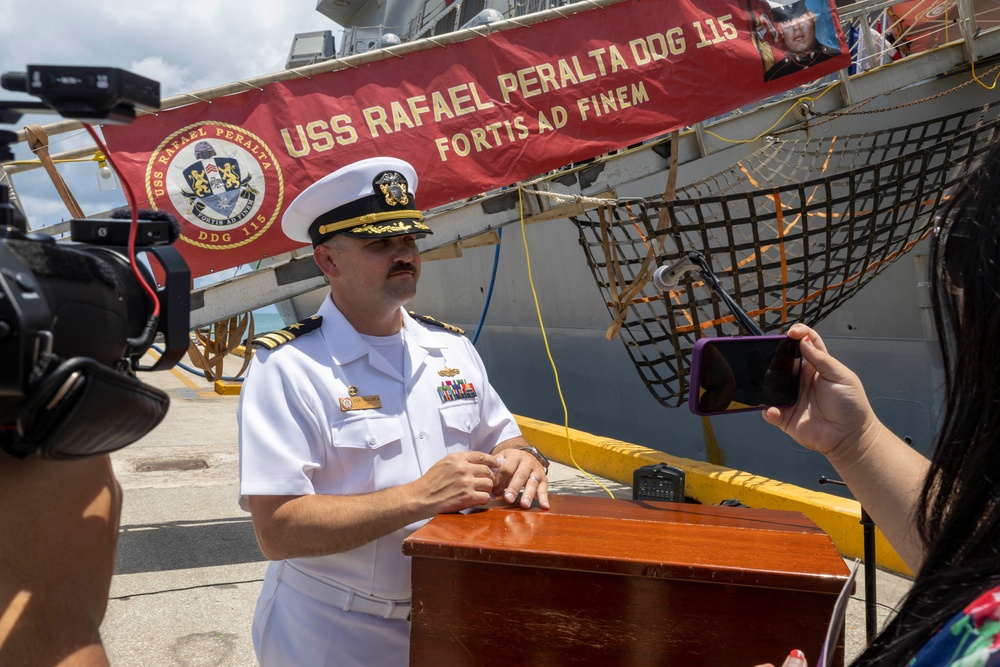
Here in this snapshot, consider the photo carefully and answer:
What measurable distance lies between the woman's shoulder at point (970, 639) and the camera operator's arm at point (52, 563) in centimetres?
90

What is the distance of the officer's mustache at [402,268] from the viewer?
214 cm

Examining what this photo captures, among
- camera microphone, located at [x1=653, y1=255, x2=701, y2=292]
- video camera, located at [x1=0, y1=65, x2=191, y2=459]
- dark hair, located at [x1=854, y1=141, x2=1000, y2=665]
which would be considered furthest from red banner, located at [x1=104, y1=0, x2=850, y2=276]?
dark hair, located at [x1=854, y1=141, x2=1000, y2=665]

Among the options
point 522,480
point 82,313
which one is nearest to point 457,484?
point 522,480

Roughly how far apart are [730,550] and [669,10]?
4.42 meters

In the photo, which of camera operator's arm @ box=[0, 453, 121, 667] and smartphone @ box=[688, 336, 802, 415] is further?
smartphone @ box=[688, 336, 802, 415]

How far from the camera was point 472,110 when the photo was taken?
487 centimetres

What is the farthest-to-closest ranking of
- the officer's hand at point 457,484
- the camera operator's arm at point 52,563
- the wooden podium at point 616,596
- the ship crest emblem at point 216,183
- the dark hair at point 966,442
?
1. the ship crest emblem at point 216,183
2. the officer's hand at point 457,484
3. the wooden podium at point 616,596
4. the camera operator's arm at point 52,563
5. the dark hair at point 966,442

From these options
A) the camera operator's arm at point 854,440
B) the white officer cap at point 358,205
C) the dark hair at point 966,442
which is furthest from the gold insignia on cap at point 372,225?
the dark hair at point 966,442

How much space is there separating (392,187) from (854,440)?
1330mm

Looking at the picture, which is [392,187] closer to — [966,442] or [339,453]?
[339,453]

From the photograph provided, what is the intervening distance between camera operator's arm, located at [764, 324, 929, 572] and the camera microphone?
364mm

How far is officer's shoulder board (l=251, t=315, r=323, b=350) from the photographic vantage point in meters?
1.96

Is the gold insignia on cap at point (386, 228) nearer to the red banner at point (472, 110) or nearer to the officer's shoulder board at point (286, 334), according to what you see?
the officer's shoulder board at point (286, 334)

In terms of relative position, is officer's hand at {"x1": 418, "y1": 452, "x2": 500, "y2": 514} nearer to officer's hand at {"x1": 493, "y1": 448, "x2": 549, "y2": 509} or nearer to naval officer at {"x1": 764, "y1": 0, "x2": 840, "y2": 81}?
officer's hand at {"x1": 493, "y1": 448, "x2": 549, "y2": 509}
